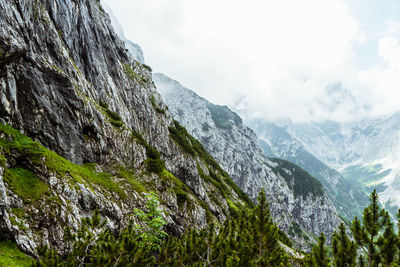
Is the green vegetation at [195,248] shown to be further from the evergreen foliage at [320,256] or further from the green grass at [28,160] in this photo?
the green grass at [28,160]

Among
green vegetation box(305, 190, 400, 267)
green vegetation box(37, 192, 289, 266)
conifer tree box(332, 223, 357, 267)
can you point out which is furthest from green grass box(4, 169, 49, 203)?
conifer tree box(332, 223, 357, 267)

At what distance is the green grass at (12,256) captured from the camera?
36.0ft

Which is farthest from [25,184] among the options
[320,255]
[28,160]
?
[320,255]

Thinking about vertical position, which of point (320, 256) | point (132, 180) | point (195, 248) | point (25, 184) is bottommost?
point (25, 184)

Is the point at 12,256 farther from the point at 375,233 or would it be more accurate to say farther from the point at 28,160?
the point at 375,233

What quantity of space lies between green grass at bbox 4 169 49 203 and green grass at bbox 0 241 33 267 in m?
3.40

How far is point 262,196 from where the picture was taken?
617 inches

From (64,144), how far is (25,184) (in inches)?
411

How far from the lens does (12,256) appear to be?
11.7m

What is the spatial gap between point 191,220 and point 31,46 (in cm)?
3367

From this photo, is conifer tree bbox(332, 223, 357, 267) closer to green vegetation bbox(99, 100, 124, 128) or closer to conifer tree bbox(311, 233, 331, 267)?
conifer tree bbox(311, 233, 331, 267)

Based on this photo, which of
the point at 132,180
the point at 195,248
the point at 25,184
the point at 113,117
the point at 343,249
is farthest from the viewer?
the point at 113,117

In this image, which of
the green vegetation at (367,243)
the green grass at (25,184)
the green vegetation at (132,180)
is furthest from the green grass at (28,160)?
the green vegetation at (367,243)

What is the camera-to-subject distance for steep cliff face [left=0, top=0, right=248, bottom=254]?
52.1 ft
